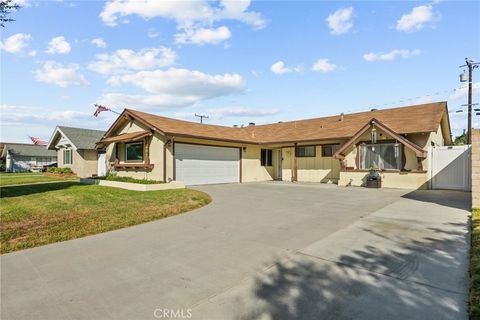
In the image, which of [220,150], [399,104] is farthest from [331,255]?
[399,104]

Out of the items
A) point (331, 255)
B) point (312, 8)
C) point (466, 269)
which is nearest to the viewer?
point (466, 269)

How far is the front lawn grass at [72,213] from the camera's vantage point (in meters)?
6.07

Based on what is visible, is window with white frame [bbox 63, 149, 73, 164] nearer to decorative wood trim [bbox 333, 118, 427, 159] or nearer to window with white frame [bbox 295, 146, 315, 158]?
window with white frame [bbox 295, 146, 315, 158]

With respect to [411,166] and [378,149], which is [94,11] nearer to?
[378,149]

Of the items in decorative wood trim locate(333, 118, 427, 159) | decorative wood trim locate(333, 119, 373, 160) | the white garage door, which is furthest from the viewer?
the white garage door

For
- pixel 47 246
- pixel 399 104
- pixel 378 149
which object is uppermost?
pixel 399 104

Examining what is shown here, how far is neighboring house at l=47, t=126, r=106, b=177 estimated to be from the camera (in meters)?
24.6

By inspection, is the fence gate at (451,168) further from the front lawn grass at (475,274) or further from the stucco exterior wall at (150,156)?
the stucco exterior wall at (150,156)

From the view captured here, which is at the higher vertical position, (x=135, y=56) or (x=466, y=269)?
(x=135, y=56)

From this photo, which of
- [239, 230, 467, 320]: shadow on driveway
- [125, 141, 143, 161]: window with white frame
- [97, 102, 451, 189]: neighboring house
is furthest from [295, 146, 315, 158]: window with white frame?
[239, 230, 467, 320]: shadow on driveway

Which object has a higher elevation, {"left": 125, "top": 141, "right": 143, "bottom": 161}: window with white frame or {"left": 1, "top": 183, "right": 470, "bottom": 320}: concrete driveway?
{"left": 125, "top": 141, "right": 143, "bottom": 161}: window with white frame

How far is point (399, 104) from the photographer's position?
1955 cm

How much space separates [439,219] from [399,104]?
49.4 ft

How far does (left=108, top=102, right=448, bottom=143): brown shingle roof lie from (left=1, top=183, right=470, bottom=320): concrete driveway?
957 centimetres
